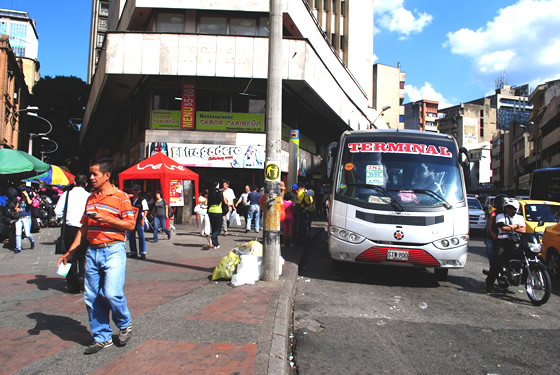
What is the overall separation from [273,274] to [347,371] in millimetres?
2812

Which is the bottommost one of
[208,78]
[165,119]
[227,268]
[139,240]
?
[227,268]

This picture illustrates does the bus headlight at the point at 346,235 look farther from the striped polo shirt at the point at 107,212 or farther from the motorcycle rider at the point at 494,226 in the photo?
the striped polo shirt at the point at 107,212

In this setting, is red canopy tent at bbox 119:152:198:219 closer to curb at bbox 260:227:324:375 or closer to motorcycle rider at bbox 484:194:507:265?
curb at bbox 260:227:324:375

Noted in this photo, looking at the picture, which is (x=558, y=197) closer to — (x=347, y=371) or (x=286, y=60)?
(x=286, y=60)

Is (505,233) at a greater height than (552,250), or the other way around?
(505,233)

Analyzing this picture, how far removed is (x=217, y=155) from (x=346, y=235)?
43.1 feet

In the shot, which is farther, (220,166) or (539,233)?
(220,166)

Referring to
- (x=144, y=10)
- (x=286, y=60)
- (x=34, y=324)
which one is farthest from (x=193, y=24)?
(x=34, y=324)

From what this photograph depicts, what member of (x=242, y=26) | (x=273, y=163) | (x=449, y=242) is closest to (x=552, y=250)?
(x=449, y=242)

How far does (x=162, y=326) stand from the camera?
4.35m

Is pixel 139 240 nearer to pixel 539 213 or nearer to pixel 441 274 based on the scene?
pixel 441 274

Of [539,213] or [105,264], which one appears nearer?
[105,264]

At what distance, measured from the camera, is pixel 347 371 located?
3.68 meters

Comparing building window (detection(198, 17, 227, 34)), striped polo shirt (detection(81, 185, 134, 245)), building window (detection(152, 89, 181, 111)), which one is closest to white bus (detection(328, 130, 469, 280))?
striped polo shirt (detection(81, 185, 134, 245))
